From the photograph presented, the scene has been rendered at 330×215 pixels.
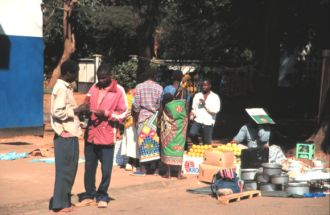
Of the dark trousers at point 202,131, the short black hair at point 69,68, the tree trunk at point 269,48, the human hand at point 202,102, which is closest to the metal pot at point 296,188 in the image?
the dark trousers at point 202,131

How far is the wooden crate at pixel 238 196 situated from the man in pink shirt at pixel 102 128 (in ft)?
5.76

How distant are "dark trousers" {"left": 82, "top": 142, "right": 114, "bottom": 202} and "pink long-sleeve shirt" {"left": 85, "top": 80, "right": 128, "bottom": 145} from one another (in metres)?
0.12

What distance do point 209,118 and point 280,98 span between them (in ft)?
52.9

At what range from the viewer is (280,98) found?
2748 cm

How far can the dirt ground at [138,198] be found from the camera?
8.09 metres

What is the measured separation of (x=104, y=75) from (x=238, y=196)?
2.75 metres

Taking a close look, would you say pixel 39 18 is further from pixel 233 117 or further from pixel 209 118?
pixel 233 117

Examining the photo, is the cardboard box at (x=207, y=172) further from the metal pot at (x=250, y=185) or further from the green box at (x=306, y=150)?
the green box at (x=306, y=150)

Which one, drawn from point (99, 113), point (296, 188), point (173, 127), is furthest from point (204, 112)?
point (99, 113)

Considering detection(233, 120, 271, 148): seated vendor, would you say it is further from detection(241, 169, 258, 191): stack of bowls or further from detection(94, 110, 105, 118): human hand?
detection(94, 110, 105, 118): human hand

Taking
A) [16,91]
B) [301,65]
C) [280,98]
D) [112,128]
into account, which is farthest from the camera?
[301,65]

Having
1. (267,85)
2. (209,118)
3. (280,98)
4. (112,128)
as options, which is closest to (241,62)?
(280,98)

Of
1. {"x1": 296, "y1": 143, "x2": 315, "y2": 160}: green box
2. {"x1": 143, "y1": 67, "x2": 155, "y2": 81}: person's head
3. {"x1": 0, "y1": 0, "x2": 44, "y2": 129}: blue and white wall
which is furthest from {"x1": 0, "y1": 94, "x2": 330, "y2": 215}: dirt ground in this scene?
{"x1": 0, "y1": 0, "x2": 44, "y2": 129}: blue and white wall

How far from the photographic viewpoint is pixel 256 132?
11109 millimetres
